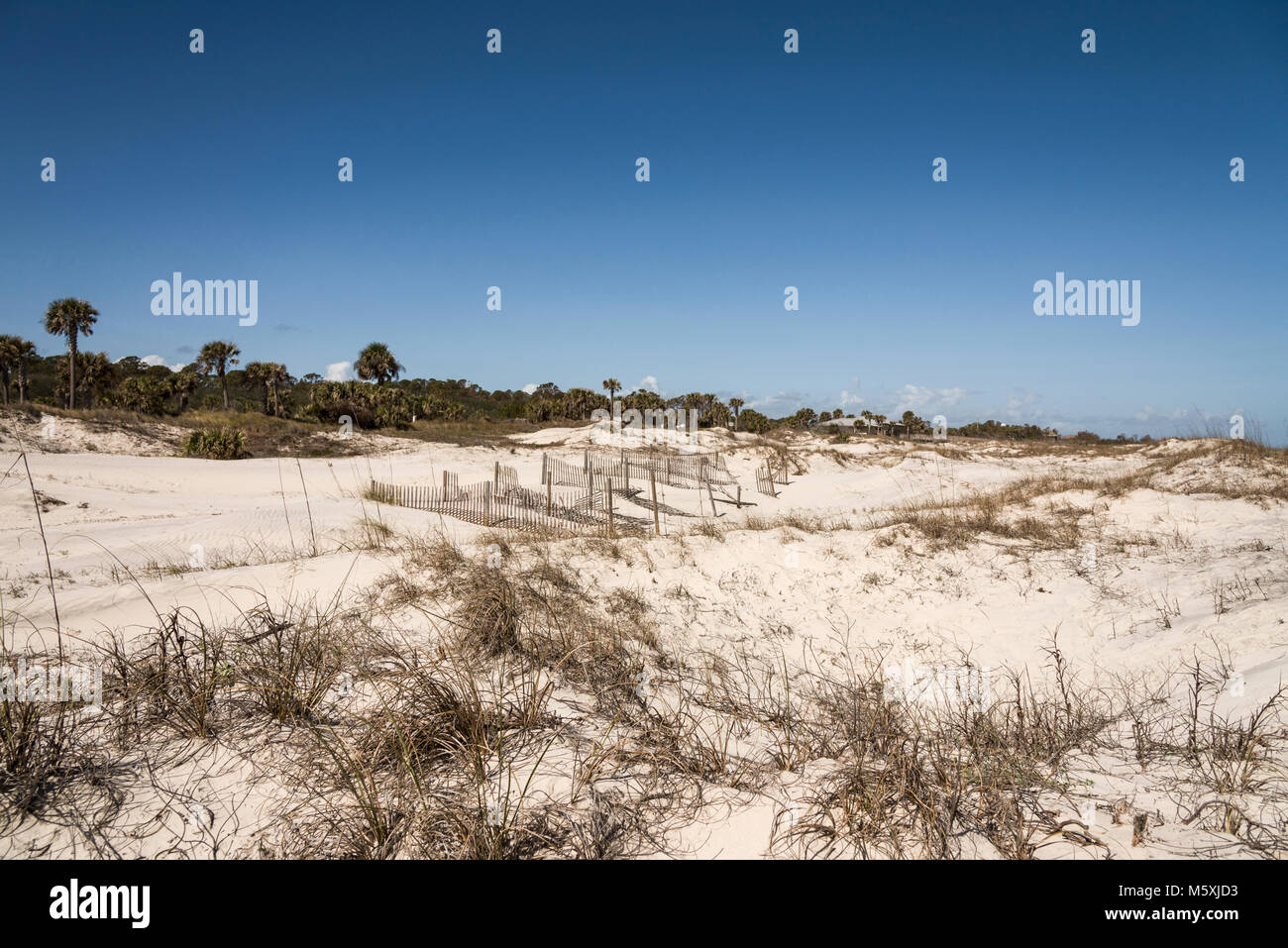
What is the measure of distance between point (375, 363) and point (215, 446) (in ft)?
96.2

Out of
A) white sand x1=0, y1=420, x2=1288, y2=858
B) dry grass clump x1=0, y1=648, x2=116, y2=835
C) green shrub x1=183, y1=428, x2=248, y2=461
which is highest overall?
green shrub x1=183, y1=428, x2=248, y2=461

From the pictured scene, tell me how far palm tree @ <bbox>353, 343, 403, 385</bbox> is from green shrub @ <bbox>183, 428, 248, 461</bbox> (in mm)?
27589

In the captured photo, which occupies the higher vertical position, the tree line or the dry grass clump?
the tree line

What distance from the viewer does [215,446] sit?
2648 cm

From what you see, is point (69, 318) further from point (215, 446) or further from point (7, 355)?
point (215, 446)

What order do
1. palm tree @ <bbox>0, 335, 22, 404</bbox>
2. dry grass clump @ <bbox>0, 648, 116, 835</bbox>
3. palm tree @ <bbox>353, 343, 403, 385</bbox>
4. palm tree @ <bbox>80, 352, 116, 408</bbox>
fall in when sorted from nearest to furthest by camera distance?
dry grass clump @ <bbox>0, 648, 116, 835</bbox>, palm tree @ <bbox>0, 335, 22, 404</bbox>, palm tree @ <bbox>80, 352, 116, 408</bbox>, palm tree @ <bbox>353, 343, 403, 385</bbox>

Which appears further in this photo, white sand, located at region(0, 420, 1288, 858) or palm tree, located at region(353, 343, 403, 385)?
palm tree, located at region(353, 343, 403, 385)

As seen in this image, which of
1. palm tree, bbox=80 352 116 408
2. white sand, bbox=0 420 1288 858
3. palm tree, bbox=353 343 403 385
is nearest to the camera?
white sand, bbox=0 420 1288 858

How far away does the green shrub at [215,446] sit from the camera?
86.8 feet

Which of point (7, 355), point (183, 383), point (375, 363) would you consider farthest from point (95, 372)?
point (375, 363)

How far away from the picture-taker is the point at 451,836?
2391 millimetres

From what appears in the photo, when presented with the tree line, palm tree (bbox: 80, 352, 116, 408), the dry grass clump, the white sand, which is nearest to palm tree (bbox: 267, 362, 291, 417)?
the tree line

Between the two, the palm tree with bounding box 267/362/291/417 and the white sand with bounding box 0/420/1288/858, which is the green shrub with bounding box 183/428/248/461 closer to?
the white sand with bounding box 0/420/1288/858

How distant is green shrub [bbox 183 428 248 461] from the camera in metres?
26.5
